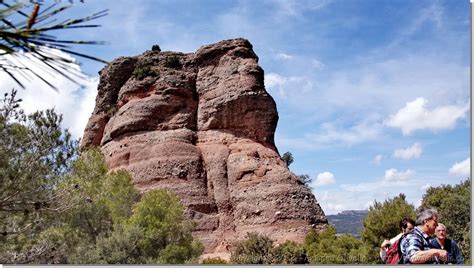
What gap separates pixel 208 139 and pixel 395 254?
39860mm

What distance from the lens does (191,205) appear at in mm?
39500

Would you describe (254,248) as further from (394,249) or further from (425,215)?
(425,215)

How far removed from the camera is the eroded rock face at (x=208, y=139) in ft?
127

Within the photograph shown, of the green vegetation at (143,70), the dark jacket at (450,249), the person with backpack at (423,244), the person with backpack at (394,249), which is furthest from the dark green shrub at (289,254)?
the person with backpack at (423,244)

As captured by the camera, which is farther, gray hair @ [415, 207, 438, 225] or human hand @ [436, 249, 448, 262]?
gray hair @ [415, 207, 438, 225]

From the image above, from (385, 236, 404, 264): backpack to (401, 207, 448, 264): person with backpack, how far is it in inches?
5.0

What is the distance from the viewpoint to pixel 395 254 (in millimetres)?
5469

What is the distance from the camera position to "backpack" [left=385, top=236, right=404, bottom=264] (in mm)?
5332

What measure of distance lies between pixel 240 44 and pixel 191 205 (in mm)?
15787

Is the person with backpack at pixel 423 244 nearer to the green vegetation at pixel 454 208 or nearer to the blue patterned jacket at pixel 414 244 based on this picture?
the blue patterned jacket at pixel 414 244

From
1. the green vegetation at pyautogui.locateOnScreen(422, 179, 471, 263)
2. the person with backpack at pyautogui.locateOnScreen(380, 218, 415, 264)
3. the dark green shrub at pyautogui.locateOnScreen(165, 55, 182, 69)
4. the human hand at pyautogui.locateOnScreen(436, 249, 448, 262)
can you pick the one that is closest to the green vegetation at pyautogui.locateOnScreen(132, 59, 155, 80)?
the dark green shrub at pyautogui.locateOnScreen(165, 55, 182, 69)

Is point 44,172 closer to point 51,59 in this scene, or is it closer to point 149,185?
point 51,59

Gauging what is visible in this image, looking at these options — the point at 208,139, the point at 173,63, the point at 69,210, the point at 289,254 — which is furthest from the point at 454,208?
the point at 173,63

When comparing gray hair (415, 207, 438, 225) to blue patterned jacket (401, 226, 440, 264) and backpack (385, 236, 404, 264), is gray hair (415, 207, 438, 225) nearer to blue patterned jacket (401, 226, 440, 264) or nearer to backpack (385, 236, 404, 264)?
blue patterned jacket (401, 226, 440, 264)
